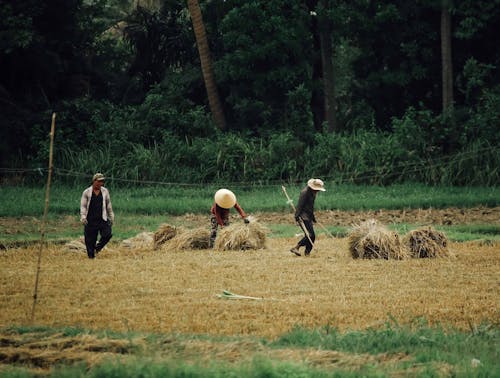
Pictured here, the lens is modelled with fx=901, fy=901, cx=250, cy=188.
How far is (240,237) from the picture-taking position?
1805 cm

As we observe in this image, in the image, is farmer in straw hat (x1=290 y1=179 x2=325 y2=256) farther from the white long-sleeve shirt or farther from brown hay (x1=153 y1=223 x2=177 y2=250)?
the white long-sleeve shirt

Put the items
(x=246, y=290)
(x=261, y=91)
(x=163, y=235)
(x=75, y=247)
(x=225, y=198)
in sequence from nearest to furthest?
(x=246, y=290) < (x=225, y=198) < (x=75, y=247) < (x=163, y=235) < (x=261, y=91)

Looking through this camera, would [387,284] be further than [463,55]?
No

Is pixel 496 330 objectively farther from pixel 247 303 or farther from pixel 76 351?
pixel 76 351

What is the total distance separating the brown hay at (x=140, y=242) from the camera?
Answer: 1870 centimetres

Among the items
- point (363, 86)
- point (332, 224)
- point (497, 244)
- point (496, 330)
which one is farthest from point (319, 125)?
point (496, 330)

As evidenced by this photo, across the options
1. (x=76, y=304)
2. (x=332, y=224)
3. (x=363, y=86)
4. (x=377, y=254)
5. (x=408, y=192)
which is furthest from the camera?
(x=363, y=86)

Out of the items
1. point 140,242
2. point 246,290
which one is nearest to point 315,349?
point 246,290

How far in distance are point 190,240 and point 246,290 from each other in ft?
18.9

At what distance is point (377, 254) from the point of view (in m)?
16.4

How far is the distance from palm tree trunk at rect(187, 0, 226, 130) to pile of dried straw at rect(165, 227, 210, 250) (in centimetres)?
1535

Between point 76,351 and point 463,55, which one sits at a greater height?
point 463,55

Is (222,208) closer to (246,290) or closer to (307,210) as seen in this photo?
(307,210)

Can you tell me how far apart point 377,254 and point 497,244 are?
3.37 m
